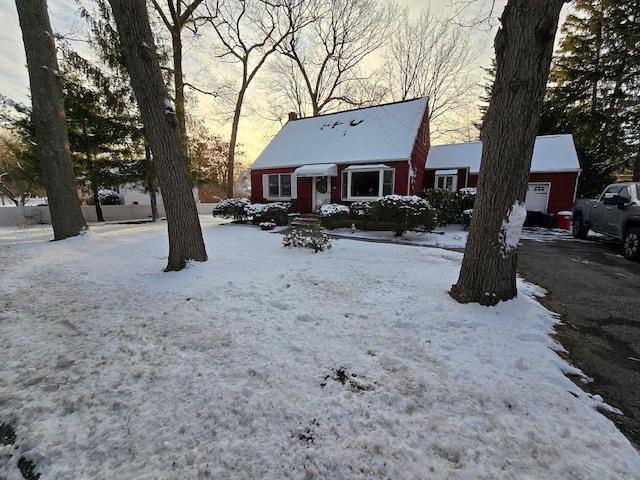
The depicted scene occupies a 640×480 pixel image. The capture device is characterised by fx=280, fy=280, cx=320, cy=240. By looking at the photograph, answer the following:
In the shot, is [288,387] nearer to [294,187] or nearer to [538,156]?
[294,187]

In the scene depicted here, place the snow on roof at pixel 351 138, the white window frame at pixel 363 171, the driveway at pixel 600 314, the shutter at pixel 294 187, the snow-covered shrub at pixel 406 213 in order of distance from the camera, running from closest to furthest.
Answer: the driveway at pixel 600 314 < the snow-covered shrub at pixel 406 213 < the white window frame at pixel 363 171 < the snow on roof at pixel 351 138 < the shutter at pixel 294 187

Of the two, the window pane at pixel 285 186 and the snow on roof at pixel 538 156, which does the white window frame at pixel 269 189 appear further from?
the snow on roof at pixel 538 156

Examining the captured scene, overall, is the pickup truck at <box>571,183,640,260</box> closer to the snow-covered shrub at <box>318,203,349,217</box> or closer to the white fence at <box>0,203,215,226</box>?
the snow-covered shrub at <box>318,203,349,217</box>

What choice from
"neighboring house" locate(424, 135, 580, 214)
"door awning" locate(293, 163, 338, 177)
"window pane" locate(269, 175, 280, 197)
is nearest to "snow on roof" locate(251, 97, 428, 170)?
"door awning" locate(293, 163, 338, 177)

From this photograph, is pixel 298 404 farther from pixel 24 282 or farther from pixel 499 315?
pixel 24 282

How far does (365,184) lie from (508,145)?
405 inches

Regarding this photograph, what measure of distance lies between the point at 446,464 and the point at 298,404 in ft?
2.98

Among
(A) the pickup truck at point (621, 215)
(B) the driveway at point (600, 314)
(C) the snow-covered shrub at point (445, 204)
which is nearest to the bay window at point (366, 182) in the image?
(C) the snow-covered shrub at point (445, 204)

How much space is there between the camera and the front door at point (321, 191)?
1395 centimetres

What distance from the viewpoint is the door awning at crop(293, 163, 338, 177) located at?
42.9ft

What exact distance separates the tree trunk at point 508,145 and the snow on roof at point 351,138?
9105mm

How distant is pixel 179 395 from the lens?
194cm

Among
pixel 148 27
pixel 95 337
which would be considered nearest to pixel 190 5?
pixel 148 27

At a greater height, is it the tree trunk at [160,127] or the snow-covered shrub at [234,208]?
the tree trunk at [160,127]
